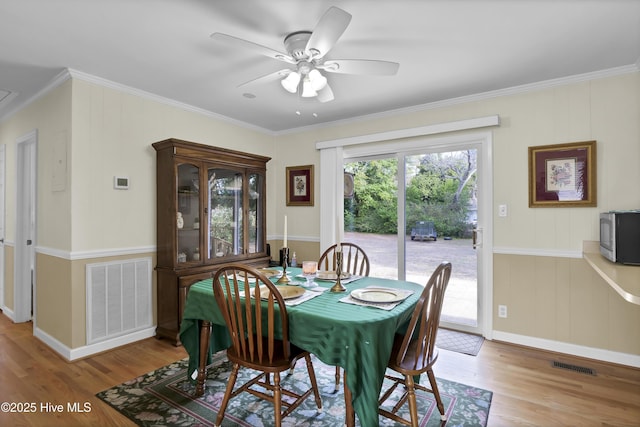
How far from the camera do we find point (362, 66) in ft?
6.89

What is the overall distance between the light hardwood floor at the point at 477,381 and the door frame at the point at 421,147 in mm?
607

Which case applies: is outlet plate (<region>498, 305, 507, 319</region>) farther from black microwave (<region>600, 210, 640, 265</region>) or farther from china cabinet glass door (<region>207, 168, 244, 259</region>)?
china cabinet glass door (<region>207, 168, 244, 259</region>)

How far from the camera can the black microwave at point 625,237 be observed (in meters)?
2.15

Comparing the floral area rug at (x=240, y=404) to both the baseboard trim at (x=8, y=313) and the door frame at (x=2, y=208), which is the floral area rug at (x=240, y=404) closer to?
the baseboard trim at (x=8, y=313)

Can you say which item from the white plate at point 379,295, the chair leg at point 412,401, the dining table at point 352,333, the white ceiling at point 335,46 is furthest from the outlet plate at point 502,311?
the white ceiling at point 335,46

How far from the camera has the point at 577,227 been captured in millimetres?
2777

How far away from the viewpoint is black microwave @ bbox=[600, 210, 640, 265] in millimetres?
2154

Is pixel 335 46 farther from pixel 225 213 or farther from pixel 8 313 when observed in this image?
pixel 8 313

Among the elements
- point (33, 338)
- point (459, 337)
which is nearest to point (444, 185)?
point (459, 337)

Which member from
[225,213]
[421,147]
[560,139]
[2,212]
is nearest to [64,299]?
[225,213]

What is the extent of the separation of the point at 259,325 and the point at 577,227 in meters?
2.76

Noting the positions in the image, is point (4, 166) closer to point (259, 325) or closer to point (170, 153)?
point (170, 153)

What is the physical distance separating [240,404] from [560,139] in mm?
3278

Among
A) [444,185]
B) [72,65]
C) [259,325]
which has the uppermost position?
[72,65]
